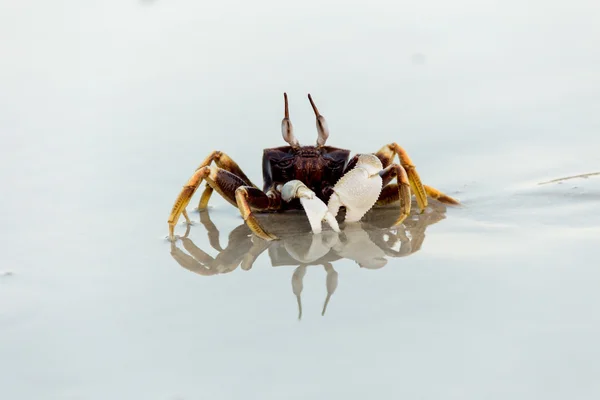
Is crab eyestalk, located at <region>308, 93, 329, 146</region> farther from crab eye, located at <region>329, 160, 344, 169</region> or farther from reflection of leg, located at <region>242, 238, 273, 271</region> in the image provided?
reflection of leg, located at <region>242, 238, 273, 271</region>

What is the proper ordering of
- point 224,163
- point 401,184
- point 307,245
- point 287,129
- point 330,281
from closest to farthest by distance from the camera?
1. point 330,281
2. point 307,245
3. point 401,184
4. point 287,129
5. point 224,163

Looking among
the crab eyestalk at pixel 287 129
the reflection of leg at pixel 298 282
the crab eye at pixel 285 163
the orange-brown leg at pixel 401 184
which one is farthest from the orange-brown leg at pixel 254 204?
the orange-brown leg at pixel 401 184

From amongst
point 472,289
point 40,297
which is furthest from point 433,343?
point 40,297

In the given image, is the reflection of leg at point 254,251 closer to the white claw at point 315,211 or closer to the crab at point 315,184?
the crab at point 315,184

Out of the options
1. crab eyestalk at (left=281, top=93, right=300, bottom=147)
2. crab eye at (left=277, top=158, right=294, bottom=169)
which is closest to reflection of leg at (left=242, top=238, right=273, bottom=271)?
crab eye at (left=277, top=158, right=294, bottom=169)

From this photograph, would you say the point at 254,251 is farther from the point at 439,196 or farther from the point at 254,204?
the point at 439,196

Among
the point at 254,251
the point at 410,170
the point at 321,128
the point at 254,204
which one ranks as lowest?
the point at 254,251

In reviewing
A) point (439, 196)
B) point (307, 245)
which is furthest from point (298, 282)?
point (439, 196)
